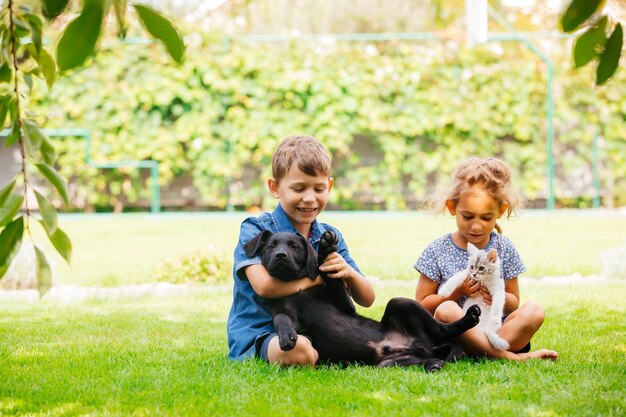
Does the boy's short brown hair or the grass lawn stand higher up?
the boy's short brown hair

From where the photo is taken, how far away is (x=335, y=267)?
3379 mm

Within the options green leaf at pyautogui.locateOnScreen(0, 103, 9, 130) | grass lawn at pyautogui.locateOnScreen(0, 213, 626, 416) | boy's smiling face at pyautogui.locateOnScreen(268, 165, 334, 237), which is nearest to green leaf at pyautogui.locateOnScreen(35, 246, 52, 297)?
green leaf at pyautogui.locateOnScreen(0, 103, 9, 130)

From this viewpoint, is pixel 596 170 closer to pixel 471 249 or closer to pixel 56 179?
pixel 471 249

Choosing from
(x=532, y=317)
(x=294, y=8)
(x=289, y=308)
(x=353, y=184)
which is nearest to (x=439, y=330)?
(x=532, y=317)

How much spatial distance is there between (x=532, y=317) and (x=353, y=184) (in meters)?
9.43

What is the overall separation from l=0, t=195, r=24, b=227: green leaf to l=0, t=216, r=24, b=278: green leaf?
0.10 ft

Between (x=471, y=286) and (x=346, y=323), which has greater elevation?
(x=471, y=286)

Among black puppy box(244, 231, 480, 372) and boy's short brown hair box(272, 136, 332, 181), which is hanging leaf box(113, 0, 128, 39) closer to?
black puppy box(244, 231, 480, 372)

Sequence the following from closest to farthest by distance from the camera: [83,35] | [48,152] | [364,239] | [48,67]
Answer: [83,35] < [48,152] < [48,67] < [364,239]

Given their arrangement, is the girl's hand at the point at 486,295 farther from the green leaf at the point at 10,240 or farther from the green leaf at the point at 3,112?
the green leaf at the point at 10,240

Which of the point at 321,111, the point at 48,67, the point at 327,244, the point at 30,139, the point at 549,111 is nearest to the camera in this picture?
the point at 30,139

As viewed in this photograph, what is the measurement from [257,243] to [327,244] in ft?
1.02

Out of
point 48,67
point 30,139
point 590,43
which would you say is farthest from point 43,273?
point 590,43

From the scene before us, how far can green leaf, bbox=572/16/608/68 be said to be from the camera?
140 centimetres
